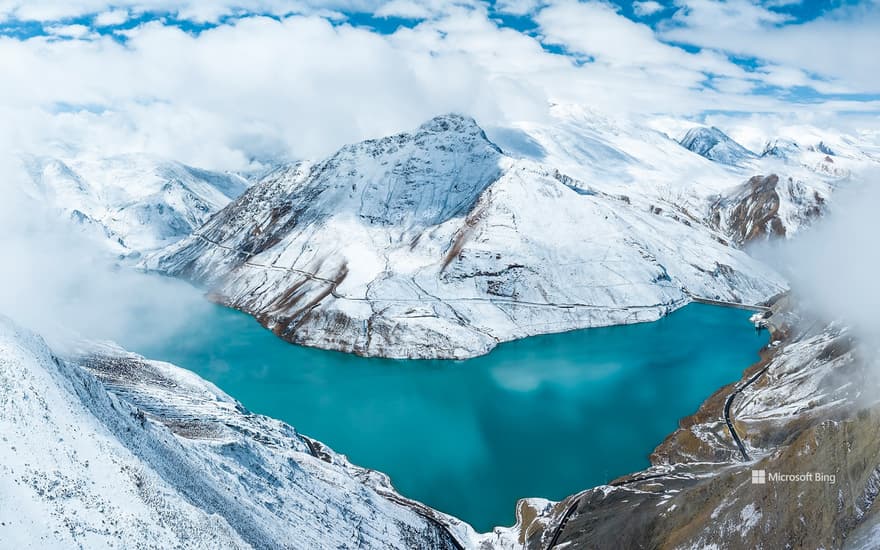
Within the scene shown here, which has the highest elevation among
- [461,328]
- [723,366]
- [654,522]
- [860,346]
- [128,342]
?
[860,346]

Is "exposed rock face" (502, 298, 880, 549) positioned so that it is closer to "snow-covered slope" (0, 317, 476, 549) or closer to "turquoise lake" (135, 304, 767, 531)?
"turquoise lake" (135, 304, 767, 531)

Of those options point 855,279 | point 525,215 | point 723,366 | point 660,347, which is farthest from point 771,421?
point 525,215

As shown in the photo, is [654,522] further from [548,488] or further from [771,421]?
[771,421]

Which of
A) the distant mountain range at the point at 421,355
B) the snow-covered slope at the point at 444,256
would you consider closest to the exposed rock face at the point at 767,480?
the distant mountain range at the point at 421,355

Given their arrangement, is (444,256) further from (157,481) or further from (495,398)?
(157,481)

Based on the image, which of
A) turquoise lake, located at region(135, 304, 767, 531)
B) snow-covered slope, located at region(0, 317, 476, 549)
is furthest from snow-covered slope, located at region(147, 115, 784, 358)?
snow-covered slope, located at region(0, 317, 476, 549)
